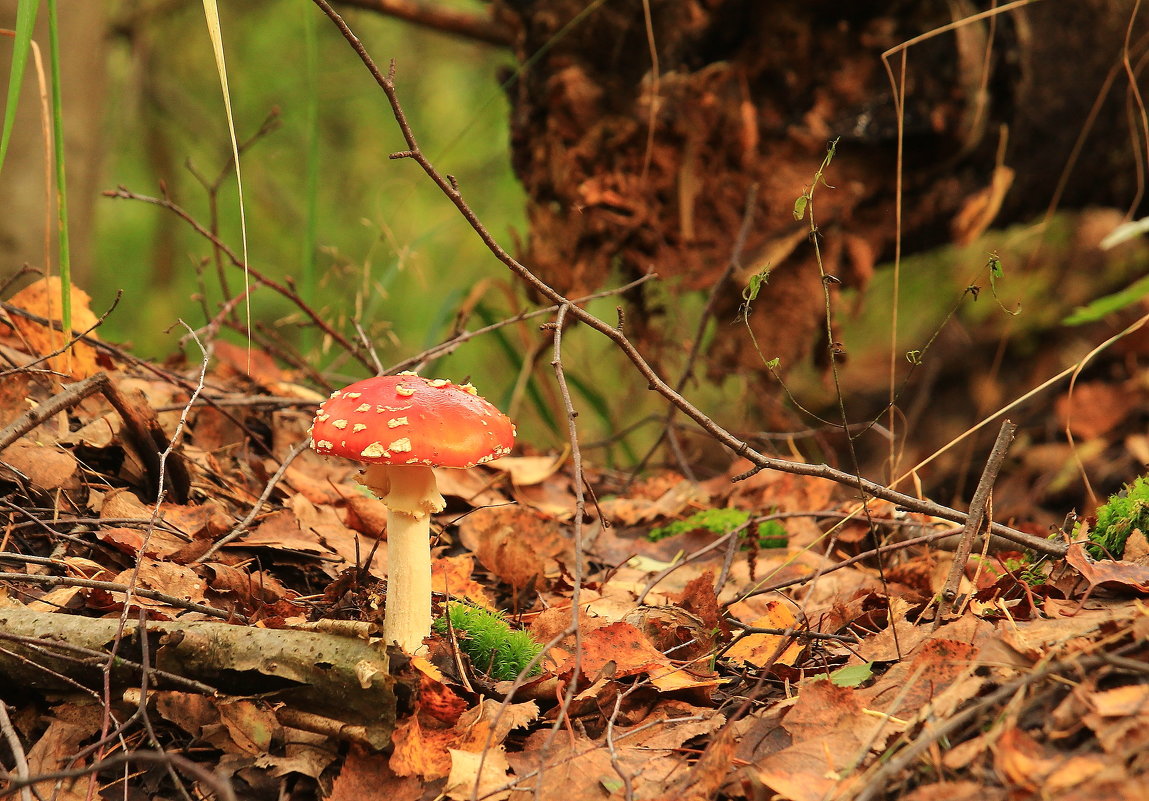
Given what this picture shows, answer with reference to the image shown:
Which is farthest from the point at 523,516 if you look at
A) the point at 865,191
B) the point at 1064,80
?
the point at 1064,80

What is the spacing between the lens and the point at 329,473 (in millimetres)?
3424

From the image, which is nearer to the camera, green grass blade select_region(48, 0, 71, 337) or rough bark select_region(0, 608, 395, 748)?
rough bark select_region(0, 608, 395, 748)

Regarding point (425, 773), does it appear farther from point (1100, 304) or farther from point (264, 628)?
point (1100, 304)

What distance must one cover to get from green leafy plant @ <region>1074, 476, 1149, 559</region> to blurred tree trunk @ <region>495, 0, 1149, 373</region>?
210 centimetres

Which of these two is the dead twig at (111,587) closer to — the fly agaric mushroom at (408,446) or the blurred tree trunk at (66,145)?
the fly agaric mushroom at (408,446)

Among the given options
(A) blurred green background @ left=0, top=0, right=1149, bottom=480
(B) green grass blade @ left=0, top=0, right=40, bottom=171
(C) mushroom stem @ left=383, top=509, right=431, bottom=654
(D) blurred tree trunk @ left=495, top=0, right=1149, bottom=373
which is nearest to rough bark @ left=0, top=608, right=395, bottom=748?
(C) mushroom stem @ left=383, top=509, right=431, bottom=654

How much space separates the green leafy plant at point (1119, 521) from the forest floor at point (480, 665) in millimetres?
183

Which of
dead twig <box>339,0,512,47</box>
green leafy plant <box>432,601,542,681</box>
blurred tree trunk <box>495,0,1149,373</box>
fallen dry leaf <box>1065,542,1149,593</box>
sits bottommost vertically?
green leafy plant <box>432,601,542,681</box>

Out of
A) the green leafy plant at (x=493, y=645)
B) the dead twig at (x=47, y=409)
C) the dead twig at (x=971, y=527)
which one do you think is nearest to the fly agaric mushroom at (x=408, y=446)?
the green leafy plant at (x=493, y=645)

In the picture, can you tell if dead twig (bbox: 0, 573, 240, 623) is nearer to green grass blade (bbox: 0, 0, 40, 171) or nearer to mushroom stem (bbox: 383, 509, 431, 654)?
mushroom stem (bbox: 383, 509, 431, 654)

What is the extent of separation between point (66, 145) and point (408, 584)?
14.2 feet

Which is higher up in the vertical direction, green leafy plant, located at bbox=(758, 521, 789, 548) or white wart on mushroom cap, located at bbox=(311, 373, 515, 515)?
white wart on mushroom cap, located at bbox=(311, 373, 515, 515)

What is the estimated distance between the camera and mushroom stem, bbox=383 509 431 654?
6.72 ft

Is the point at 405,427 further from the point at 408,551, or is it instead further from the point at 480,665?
the point at 480,665
